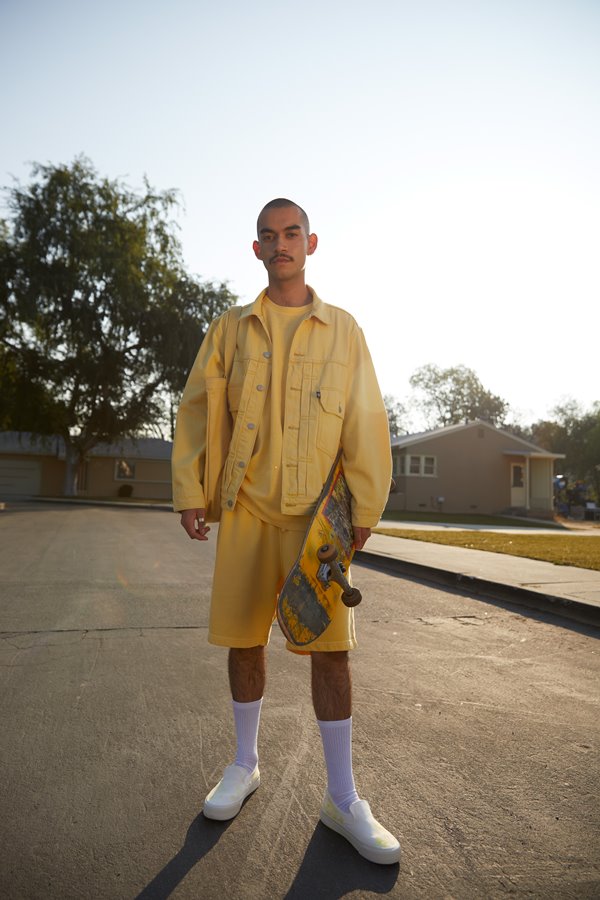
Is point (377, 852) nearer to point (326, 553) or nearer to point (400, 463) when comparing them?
point (326, 553)

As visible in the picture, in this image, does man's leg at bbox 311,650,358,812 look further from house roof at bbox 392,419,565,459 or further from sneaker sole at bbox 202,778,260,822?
house roof at bbox 392,419,565,459

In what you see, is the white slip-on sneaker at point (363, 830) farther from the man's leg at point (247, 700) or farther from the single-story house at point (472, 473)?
the single-story house at point (472, 473)

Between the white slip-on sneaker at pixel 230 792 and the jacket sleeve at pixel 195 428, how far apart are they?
3.35 feet

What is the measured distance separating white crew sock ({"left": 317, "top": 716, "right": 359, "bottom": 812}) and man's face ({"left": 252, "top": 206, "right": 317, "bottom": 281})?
1.77 meters

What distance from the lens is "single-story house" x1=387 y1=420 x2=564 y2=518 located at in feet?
125

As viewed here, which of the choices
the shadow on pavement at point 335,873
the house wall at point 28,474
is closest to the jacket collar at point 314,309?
the shadow on pavement at point 335,873

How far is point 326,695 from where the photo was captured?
2.44 metres

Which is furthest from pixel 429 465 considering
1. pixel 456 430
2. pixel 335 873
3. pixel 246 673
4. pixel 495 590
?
pixel 335 873

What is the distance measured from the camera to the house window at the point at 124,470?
47.6 meters

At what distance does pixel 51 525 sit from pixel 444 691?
14382 millimetres

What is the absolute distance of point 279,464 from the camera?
2.60 m

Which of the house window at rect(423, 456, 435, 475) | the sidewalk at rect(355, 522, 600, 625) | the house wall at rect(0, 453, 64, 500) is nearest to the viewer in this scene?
the sidewalk at rect(355, 522, 600, 625)

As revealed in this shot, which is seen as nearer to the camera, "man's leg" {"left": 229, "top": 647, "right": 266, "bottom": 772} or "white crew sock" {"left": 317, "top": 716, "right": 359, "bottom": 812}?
"white crew sock" {"left": 317, "top": 716, "right": 359, "bottom": 812}

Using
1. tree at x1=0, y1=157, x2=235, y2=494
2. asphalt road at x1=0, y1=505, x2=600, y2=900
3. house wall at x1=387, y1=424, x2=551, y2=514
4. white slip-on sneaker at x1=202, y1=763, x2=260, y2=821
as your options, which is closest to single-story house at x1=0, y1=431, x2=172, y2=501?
tree at x1=0, y1=157, x2=235, y2=494
